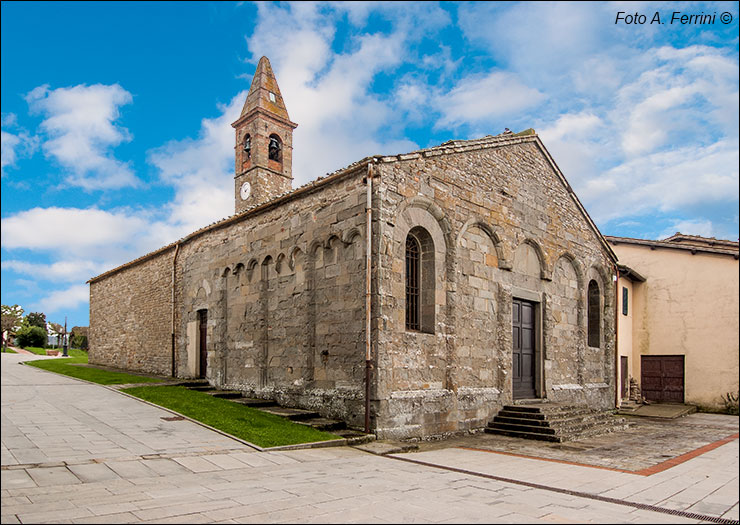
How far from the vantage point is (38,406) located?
40.1 feet

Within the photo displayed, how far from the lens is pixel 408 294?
1216 centimetres

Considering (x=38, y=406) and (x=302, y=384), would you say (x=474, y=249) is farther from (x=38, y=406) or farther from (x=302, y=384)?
(x=38, y=406)

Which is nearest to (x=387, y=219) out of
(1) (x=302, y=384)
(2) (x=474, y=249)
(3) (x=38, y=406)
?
(2) (x=474, y=249)

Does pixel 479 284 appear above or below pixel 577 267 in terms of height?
below

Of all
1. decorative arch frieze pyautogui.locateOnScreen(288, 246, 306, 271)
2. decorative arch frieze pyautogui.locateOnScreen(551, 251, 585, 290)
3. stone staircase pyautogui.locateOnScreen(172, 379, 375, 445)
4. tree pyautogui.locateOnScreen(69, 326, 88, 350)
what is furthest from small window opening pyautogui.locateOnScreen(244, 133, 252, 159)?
tree pyautogui.locateOnScreen(69, 326, 88, 350)

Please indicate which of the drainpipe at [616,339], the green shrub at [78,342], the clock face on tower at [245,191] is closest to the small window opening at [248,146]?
the clock face on tower at [245,191]

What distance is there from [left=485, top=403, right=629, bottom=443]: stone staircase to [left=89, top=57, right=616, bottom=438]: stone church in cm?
49

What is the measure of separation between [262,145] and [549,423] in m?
18.8

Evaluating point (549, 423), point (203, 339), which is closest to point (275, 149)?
point (203, 339)

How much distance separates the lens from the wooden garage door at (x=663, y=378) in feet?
68.8

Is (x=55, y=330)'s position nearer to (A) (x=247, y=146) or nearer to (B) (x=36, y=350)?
(B) (x=36, y=350)

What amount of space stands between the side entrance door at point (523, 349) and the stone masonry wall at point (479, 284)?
25cm

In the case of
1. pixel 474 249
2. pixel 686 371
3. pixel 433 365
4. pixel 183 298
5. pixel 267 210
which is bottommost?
pixel 686 371

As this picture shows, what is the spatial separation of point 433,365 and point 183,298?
426 inches
